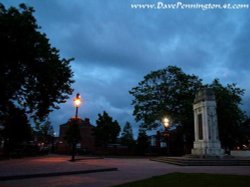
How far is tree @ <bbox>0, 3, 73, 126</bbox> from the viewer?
→ 791 inches

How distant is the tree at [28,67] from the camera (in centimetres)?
2009

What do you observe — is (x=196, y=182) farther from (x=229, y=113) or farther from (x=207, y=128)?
(x=229, y=113)

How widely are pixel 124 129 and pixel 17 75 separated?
8161cm

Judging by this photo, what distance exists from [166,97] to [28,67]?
95.8 feet

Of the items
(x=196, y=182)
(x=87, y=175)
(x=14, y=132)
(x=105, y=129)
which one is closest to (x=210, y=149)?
(x=87, y=175)

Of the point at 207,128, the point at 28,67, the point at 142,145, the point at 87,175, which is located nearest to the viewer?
the point at 87,175

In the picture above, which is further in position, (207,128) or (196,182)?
(207,128)

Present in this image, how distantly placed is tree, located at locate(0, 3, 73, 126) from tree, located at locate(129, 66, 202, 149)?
77.7 ft

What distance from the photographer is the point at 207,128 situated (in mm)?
27906

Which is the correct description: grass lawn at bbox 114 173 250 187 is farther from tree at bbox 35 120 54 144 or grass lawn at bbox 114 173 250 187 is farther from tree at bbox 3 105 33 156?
tree at bbox 35 120 54 144

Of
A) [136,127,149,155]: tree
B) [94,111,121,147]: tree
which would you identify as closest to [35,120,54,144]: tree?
[94,111,121,147]: tree

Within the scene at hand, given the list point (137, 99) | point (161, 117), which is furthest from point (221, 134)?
point (137, 99)

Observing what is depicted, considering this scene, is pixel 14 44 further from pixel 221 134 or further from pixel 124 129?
pixel 124 129

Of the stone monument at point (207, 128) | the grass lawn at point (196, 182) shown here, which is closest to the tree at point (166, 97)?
the stone monument at point (207, 128)
